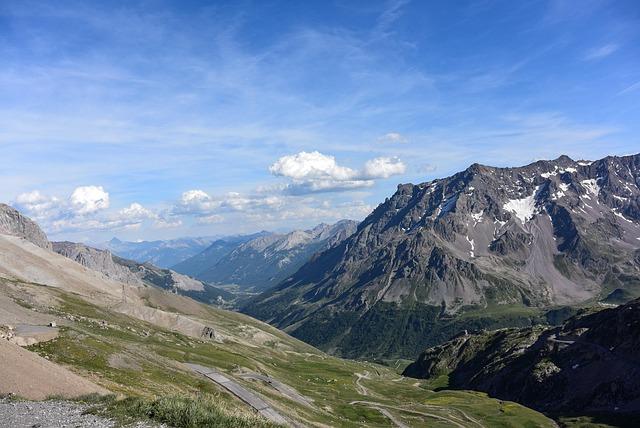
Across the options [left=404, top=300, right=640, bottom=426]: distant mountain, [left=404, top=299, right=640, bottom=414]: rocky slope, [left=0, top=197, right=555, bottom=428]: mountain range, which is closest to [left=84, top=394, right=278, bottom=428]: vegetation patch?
[left=0, top=197, right=555, bottom=428]: mountain range

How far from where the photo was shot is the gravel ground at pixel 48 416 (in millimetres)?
29406

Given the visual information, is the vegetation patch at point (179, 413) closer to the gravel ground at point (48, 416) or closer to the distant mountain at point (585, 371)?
the gravel ground at point (48, 416)

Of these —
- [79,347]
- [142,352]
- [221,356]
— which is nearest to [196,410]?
[79,347]

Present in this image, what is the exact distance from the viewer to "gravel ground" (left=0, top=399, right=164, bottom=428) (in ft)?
96.5

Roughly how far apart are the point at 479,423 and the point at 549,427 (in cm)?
2099

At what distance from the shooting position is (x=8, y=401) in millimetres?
37406

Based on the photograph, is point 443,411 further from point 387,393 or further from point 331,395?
point 387,393

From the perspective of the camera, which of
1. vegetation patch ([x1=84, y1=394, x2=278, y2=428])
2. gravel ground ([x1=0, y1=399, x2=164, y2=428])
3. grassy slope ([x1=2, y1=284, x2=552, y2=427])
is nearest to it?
vegetation patch ([x1=84, y1=394, x2=278, y2=428])

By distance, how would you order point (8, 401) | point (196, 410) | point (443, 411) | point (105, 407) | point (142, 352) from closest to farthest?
1. point (196, 410)
2. point (105, 407)
3. point (8, 401)
4. point (142, 352)
5. point (443, 411)

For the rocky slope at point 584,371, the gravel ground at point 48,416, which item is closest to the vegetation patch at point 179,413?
the gravel ground at point 48,416

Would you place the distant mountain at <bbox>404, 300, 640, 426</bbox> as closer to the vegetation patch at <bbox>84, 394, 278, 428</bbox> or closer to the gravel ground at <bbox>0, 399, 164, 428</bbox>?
the vegetation patch at <bbox>84, 394, 278, 428</bbox>

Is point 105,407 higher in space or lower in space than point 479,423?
higher

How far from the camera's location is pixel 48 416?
104 feet

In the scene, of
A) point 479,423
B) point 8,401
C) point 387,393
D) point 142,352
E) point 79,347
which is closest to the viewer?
point 8,401
